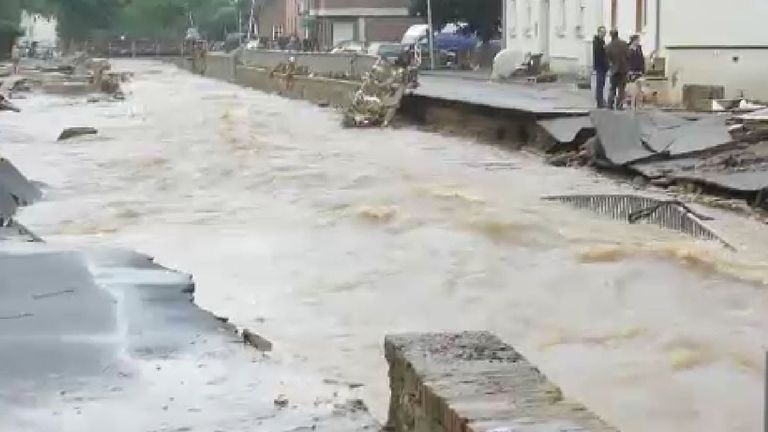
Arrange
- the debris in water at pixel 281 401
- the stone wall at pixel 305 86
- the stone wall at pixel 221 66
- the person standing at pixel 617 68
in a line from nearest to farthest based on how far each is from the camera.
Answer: the debris in water at pixel 281 401 → the person standing at pixel 617 68 → the stone wall at pixel 305 86 → the stone wall at pixel 221 66

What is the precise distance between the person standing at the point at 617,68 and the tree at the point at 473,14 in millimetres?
35498

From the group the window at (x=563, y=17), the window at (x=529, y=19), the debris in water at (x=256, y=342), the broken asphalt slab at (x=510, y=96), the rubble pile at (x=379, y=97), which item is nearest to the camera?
the debris in water at (x=256, y=342)

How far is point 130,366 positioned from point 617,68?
20.1 metres

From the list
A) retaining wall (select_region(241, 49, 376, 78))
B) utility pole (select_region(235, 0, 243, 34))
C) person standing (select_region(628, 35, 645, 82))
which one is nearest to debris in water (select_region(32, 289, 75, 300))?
person standing (select_region(628, 35, 645, 82))

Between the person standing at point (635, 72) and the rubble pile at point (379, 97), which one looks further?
the rubble pile at point (379, 97)

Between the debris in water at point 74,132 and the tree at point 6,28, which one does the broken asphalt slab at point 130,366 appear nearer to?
the debris in water at point 74,132

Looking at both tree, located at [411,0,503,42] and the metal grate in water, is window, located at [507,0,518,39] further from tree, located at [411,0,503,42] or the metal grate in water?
the metal grate in water

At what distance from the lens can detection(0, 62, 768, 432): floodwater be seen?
10102mm

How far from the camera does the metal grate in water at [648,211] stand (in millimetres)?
16312

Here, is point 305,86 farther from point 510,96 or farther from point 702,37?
point 702,37

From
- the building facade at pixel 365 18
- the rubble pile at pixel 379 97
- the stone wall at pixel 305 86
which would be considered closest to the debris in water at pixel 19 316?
the rubble pile at pixel 379 97

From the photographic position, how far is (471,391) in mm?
5438

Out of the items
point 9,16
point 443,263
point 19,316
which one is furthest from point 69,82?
point 19,316

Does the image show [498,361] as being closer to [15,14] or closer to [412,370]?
[412,370]
